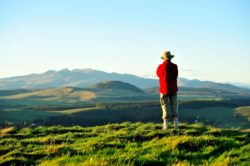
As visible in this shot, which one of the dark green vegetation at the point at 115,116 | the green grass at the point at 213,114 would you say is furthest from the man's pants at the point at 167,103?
the green grass at the point at 213,114

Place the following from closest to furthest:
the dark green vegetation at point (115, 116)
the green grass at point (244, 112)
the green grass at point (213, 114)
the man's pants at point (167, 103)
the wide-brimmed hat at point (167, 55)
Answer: the wide-brimmed hat at point (167, 55)
the man's pants at point (167, 103)
the dark green vegetation at point (115, 116)
the green grass at point (213, 114)
the green grass at point (244, 112)

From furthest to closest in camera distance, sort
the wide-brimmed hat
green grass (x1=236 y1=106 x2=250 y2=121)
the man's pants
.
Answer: green grass (x1=236 y1=106 x2=250 y2=121) → the man's pants → the wide-brimmed hat

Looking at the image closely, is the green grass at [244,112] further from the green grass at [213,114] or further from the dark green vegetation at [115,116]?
the green grass at [213,114]

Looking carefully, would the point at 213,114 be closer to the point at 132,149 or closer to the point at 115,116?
the point at 115,116

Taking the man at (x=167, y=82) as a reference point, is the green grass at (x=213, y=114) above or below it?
below

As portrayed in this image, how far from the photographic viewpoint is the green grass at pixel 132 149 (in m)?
12.1

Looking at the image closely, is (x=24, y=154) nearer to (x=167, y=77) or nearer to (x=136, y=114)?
(x=167, y=77)

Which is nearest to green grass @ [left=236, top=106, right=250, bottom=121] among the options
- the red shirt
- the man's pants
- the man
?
the man's pants

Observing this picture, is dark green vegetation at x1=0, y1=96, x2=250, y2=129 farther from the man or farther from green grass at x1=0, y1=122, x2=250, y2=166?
green grass at x1=0, y1=122, x2=250, y2=166

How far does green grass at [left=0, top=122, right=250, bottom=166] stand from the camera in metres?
12.1

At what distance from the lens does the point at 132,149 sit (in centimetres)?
1345

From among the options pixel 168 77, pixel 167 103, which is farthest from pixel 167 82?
pixel 167 103

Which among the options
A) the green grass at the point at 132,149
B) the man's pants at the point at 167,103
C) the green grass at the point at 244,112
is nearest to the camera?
the green grass at the point at 132,149

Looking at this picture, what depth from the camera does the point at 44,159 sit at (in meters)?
12.6
